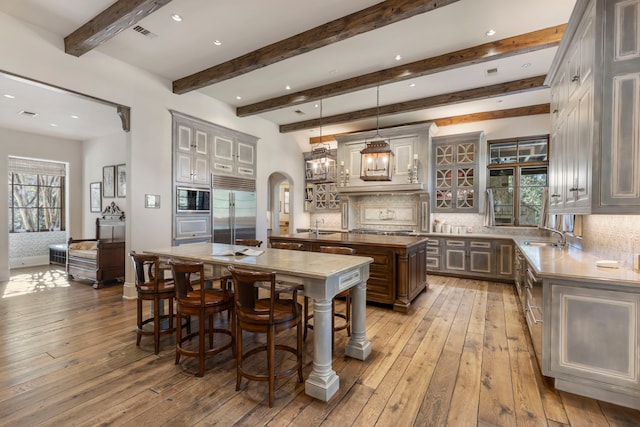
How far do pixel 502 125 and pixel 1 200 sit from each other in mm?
10057

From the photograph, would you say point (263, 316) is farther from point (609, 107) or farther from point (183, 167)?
point (183, 167)

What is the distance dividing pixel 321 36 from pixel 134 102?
307cm

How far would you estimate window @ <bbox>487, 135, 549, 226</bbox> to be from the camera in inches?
234

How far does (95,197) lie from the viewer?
7.18m

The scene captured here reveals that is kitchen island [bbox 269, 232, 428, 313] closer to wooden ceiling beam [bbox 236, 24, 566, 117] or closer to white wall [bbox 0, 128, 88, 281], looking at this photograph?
wooden ceiling beam [bbox 236, 24, 566, 117]

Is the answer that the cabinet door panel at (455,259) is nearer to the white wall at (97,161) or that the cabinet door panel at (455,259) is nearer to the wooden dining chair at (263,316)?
the wooden dining chair at (263,316)

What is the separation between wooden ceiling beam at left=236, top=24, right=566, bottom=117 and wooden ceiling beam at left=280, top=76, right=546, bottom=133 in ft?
3.93

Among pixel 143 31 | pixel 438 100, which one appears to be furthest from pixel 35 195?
pixel 438 100

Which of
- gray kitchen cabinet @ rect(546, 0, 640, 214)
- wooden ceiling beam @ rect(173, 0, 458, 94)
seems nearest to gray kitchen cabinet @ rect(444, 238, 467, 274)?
gray kitchen cabinet @ rect(546, 0, 640, 214)

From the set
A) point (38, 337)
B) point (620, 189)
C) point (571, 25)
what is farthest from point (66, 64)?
point (620, 189)

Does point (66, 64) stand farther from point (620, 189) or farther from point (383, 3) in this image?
point (620, 189)

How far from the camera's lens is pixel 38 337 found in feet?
10.2

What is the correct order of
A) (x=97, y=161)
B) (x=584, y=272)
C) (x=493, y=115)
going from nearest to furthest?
(x=584, y=272)
(x=493, y=115)
(x=97, y=161)

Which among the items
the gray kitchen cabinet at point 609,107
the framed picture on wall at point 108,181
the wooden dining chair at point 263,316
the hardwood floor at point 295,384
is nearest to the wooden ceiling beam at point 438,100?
the gray kitchen cabinet at point 609,107
